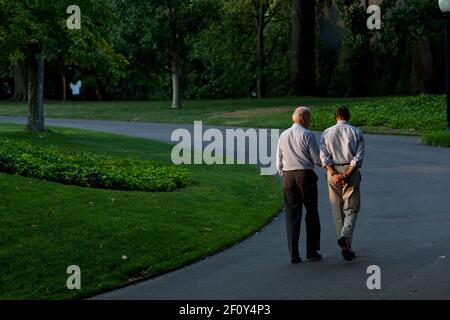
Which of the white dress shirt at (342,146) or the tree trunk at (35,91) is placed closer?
the white dress shirt at (342,146)

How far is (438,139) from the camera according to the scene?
25625 millimetres

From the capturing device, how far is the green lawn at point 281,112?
106 ft

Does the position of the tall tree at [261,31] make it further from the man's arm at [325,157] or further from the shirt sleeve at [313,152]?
the shirt sleeve at [313,152]

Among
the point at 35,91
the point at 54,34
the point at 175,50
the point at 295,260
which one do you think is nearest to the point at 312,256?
the point at 295,260

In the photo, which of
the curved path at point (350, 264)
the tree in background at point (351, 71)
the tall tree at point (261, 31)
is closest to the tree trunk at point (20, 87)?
the tall tree at point (261, 31)

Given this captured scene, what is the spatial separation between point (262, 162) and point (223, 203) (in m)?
7.47

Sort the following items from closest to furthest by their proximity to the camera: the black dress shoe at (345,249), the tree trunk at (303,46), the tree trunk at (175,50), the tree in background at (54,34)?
the black dress shoe at (345,249) → the tree in background at (54,34) → the tree trunk at (175,50) → the tree trunk at (303,46)

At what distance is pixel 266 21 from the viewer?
58.1 meters

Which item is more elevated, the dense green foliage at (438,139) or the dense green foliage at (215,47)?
the dense green foliage at (215,47)

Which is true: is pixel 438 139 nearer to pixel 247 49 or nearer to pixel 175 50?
pixel 175 50

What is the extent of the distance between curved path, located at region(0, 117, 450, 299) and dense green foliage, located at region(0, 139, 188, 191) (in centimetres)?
273

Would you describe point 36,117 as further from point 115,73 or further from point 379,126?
point 379,126

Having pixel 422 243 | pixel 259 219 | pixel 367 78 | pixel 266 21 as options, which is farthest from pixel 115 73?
pixel 266 21

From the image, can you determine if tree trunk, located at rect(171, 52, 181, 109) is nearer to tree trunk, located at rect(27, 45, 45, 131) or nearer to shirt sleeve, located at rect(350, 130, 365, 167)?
tree trunk, located at rect(27, 45, 45, 131)
